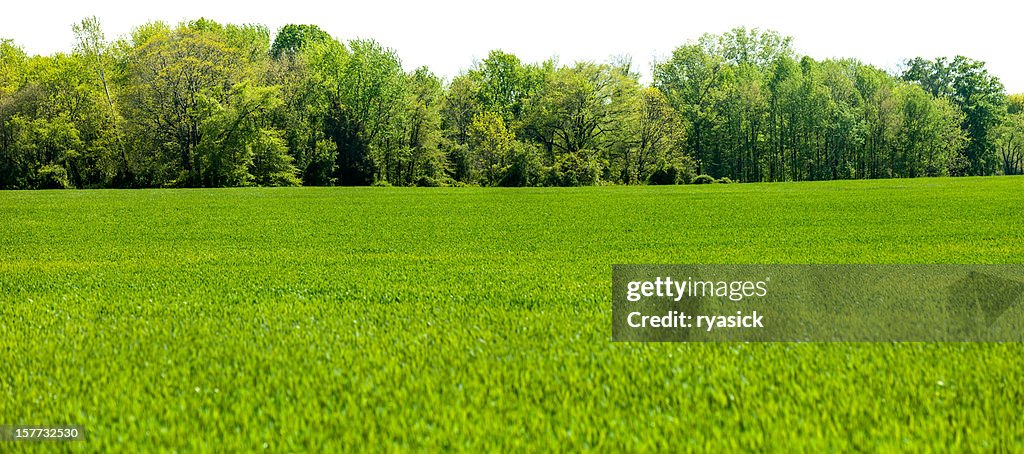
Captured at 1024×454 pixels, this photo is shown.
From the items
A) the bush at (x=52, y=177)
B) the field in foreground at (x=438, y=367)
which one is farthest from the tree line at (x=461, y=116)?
the field in foreground at (x=438, y=367)

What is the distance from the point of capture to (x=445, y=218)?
16.5 metres

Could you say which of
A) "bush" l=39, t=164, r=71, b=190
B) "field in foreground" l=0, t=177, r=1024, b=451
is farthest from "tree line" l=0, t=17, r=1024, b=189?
"field in foreground" l=0, t=177, r=1024, b=451

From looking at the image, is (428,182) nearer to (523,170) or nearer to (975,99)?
(523,170)

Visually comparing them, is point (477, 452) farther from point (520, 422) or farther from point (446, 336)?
point (446, 336)

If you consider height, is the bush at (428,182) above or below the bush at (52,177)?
below

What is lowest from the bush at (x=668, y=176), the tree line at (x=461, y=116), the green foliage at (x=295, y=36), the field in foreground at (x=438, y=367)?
the field in foreground at (x=438, y=367)

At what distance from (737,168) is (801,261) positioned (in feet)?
222

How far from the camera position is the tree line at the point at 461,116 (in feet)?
159

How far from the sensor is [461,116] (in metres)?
→ 67.1

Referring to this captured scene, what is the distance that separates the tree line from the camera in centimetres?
4859

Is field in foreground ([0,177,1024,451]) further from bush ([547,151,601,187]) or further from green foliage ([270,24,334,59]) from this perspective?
green foliage ([270,24,334,59])

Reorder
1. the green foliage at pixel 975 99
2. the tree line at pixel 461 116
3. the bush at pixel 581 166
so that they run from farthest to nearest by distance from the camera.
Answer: the green foliage at pixel 975 99, the bush at pixel 581 166, the tree line at pixel 461 116

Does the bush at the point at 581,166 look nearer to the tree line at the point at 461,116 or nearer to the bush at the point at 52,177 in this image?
the tree line at the point at 461,116

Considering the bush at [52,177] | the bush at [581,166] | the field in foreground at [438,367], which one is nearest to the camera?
the field in foreground at [438,367]
